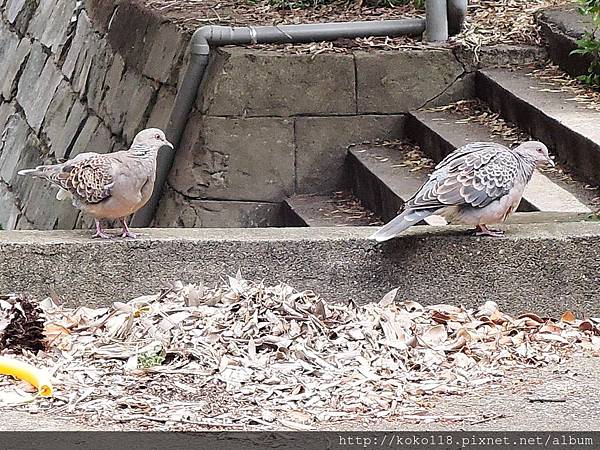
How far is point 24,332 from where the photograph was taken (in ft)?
14.8

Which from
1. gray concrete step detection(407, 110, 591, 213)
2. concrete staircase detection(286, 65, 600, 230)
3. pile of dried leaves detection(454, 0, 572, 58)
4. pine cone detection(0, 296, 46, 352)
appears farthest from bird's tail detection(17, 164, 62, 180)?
pile of dried leaves detection(454, 0, 572, 58)

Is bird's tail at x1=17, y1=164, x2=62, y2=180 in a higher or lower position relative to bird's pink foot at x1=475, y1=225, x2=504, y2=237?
higher

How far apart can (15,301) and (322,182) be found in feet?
11.5

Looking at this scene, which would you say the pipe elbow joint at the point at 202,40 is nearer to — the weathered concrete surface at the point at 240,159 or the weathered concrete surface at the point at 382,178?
the weathered concrete surface at the point at 240,159

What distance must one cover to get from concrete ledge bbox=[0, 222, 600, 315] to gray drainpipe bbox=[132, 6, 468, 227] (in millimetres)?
2806

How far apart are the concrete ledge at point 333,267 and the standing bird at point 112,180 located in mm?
170

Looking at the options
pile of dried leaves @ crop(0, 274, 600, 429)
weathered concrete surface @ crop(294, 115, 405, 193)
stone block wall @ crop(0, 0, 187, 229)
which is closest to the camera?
pile of dried leaves @ crop(0, 274, 600, 429)

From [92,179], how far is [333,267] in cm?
105

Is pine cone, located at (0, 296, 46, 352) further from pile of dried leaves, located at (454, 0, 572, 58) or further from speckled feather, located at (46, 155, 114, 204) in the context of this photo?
pile of dried leaves, located at (454, 0, 572, 58)

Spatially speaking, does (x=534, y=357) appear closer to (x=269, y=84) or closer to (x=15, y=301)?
(x=15, y=301)

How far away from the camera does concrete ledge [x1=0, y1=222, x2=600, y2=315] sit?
5145 mm

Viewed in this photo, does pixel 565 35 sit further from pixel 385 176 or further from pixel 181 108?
pixel 181 108

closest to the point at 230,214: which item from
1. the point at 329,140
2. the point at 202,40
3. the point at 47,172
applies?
the point at 329,140

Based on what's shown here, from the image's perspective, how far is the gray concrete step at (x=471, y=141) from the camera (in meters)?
6.21
